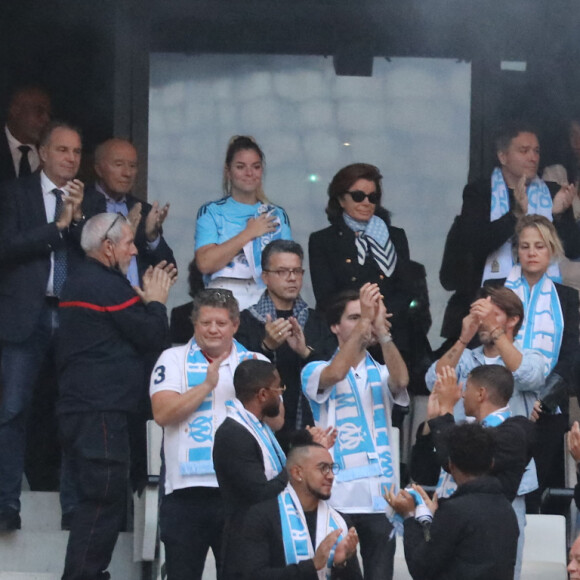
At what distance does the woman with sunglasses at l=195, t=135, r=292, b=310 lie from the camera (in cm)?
764

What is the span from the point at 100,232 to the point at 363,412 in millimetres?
1341

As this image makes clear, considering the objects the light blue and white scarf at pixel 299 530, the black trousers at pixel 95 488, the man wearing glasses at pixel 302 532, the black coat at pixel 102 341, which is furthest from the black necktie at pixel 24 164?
the light blue and white scarf at pixel 299 530

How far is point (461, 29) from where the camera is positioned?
9297mm

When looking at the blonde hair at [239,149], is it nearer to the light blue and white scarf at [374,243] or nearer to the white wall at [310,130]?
the light blue and white scarf at [374,243]

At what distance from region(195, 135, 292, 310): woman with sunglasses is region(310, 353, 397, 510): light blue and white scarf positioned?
126 cm

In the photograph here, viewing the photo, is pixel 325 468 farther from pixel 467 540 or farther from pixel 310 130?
pixel 310 130

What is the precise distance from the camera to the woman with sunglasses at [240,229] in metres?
7.64

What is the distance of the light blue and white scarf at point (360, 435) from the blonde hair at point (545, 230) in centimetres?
122

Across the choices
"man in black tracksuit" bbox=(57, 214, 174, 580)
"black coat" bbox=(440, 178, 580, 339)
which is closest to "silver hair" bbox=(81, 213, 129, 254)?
"man in black tracksuit" bbox=(57, 214, 174, 580)

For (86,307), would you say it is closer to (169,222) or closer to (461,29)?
(169,222)

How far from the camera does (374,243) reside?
772cm

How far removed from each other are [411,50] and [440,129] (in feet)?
1.62

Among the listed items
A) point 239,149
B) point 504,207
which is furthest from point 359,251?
point 504,207

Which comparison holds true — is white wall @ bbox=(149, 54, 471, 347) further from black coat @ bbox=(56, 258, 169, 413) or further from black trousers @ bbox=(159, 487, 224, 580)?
black trousers @ bbox=(159, 487, 224, 580)
